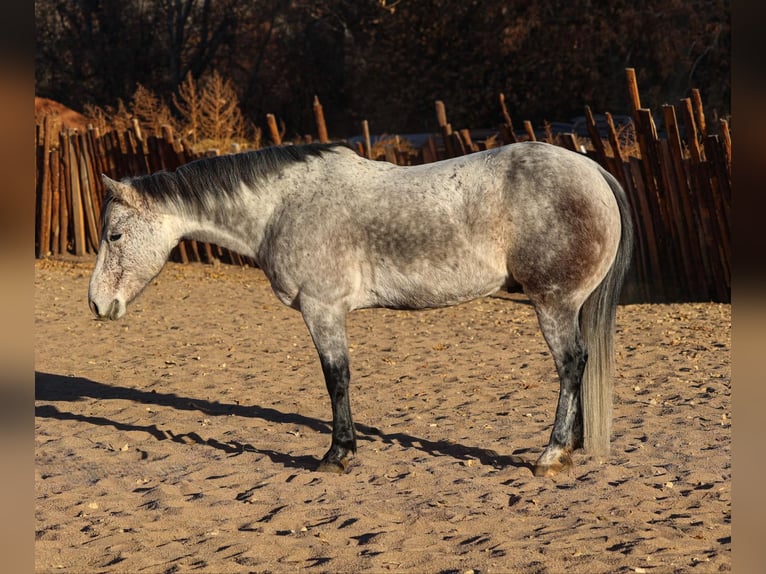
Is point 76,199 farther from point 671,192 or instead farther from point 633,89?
point 671,192

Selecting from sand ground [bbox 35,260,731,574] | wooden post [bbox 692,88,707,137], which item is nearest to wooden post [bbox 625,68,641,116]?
wooden post [bbox 692,88,707,137]

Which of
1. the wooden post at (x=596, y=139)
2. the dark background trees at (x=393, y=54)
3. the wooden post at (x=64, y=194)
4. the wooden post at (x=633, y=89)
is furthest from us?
the dark background trees at (x=393, y=54)

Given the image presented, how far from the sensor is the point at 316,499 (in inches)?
163

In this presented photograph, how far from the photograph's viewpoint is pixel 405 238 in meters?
4.45

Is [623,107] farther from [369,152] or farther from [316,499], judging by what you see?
[316,499]

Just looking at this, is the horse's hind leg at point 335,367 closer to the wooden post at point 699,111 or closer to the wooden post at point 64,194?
the wooden post at point 699,111

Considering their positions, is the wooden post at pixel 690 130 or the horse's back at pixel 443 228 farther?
the wooden post at pixel 690 130

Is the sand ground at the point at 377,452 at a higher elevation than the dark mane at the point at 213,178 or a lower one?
lower

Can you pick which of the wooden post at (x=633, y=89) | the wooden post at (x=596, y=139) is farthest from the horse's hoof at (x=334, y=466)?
the wooden post at (x=633, y=89)

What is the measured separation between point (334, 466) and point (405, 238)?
124cm

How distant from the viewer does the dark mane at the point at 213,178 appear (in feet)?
15.5

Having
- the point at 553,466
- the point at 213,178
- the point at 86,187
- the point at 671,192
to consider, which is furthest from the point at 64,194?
the point at 553,466

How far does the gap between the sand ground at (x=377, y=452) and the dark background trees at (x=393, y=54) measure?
12.9 m

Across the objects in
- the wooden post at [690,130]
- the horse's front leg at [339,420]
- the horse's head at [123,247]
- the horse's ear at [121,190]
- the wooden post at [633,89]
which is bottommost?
the horse's front leg at [339,420]
